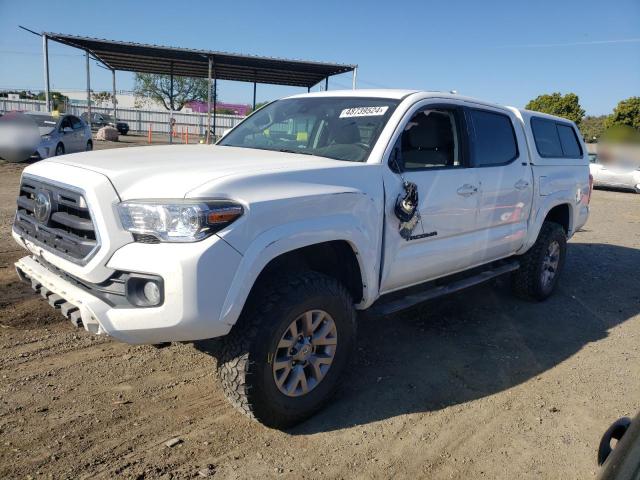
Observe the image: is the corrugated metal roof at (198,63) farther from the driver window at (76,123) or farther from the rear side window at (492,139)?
the rear side window at (492,139)

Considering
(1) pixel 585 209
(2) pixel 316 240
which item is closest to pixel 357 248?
(2) pixel 316 240

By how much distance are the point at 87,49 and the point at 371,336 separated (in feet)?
75.3

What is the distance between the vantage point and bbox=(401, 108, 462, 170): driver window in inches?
145

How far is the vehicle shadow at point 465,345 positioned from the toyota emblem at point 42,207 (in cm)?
194

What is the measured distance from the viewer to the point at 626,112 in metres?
25.0

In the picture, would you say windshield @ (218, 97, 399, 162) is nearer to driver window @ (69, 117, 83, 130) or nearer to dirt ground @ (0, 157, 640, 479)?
dirt ground @ (0, 157, 640, 479)

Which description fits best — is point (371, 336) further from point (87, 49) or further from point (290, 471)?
point (87, 49)

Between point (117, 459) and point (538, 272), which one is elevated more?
point (538, 272)

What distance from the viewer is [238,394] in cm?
275

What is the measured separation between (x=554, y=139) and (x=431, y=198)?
287 centimetres

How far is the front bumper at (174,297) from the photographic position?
2.35 m

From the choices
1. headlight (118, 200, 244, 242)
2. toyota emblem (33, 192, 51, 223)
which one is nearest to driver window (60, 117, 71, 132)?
toyota emblem (33, 192, 51, 223)

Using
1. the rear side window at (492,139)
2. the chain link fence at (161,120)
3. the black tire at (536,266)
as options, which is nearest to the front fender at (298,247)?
the rear side window at (492,139)

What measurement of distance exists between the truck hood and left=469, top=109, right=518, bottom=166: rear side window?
166cm
